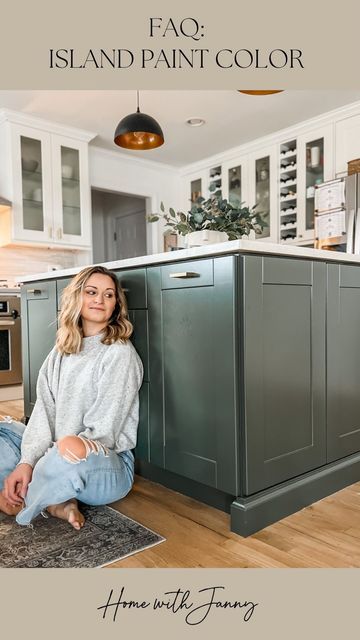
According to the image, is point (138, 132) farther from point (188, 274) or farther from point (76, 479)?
point (76, 479)

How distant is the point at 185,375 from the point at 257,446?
13.1 inches

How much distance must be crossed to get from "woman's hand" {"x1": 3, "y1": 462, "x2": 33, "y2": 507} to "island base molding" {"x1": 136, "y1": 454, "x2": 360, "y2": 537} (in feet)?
1.75

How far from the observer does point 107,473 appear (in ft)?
5.37

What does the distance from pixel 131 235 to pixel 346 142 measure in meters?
3.09

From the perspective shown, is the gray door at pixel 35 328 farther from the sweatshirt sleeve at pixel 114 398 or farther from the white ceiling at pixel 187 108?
the white ceiling at pixel 187 108

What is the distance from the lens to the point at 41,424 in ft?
5.84

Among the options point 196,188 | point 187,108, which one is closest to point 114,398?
point 187,108

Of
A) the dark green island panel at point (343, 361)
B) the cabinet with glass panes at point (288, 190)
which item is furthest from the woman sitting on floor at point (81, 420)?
the cabinet with glass panes at point (288, 190)

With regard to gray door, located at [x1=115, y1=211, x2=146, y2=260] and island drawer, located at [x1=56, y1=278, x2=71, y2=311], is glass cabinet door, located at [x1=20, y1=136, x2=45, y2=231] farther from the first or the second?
island drawer, located at [x1=56, y1=278, x2=71, y2=311]

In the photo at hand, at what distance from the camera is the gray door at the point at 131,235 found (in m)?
6.30

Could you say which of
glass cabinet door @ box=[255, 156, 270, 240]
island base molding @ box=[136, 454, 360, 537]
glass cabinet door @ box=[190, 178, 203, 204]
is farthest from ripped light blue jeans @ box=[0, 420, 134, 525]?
glass cabinet door @ box=[190, 178, 203, 204]

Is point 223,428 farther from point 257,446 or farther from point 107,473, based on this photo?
point 107,473

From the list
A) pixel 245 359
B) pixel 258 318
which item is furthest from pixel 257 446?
pixel 258 318

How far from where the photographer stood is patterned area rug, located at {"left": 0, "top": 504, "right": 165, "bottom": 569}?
4.41 feet
